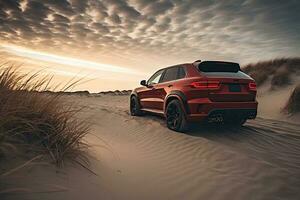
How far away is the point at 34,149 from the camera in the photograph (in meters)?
3.12

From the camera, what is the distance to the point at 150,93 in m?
8.37

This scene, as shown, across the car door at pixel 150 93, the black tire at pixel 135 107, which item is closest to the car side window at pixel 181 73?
the car door at pixel 150 93

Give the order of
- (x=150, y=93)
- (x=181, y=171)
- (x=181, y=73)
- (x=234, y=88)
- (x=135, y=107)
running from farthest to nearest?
(x=135, y=107), (x=150, y=93), (x=181, y=73), (x=234, y=88), (x=181, y=171)

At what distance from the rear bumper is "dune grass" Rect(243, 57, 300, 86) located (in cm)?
851

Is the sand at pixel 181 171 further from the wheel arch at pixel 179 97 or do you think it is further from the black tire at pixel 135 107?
the black tire at pixel 135 107

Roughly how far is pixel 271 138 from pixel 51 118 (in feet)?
15.9

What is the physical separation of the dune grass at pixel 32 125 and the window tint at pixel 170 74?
384 centimetres

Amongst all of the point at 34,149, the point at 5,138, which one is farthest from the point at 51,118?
the point at 5,138

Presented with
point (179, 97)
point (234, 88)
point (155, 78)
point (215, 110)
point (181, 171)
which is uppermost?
point (155, 78)

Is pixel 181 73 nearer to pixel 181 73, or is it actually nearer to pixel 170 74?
pixel 181 73

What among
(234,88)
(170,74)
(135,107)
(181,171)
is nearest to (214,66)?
(234,88)

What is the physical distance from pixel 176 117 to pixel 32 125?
392cm

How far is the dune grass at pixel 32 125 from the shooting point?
3.00 meters

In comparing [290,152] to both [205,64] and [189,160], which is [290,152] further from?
[205,64]
